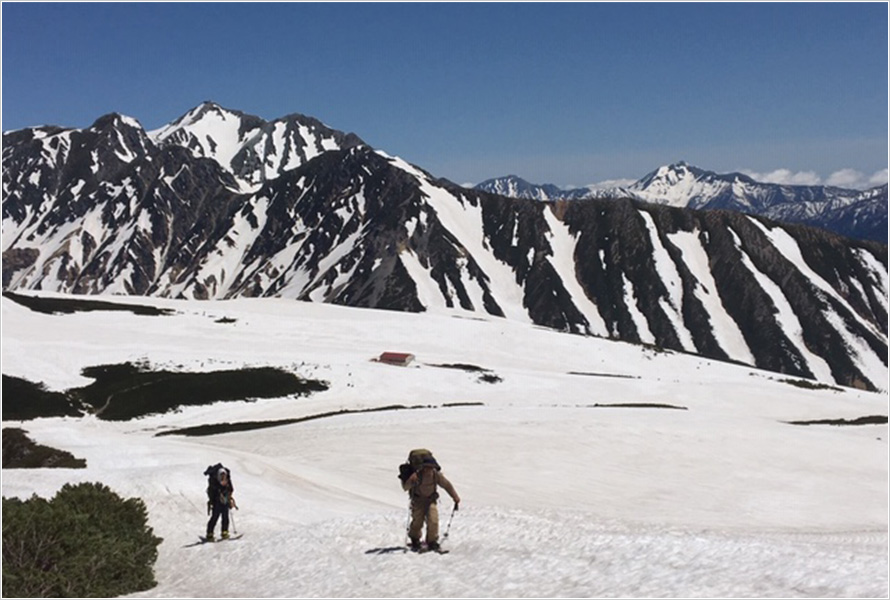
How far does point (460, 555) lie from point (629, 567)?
14.2 feet

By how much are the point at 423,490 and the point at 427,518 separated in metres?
0.92

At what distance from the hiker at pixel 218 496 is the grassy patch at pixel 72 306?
→ 9243 centimetres

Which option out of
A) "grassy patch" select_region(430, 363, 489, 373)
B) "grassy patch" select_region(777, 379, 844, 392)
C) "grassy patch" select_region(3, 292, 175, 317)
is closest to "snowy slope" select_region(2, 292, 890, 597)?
"grassy patch" select_region(430, 363, 489, 373)

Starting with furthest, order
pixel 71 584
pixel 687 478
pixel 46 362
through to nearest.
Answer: pixel 46 362, pixel 687 478, pixel 71 584

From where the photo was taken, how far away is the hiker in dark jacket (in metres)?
18.3

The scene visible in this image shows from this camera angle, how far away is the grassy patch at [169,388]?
6581 centimetres

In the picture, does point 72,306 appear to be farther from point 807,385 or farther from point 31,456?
point 807,385

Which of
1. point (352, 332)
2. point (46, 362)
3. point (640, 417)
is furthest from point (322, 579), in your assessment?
point (352, 332)

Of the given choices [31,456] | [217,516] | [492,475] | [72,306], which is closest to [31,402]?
[31,456]

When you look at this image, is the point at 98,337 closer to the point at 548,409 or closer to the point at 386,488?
the point at 548,409

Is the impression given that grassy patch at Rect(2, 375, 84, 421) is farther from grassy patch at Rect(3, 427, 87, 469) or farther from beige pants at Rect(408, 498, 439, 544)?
beige pants at Rect(408, 498, 439, 544)

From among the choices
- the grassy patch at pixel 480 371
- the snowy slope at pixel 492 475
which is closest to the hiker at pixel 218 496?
the snowy slope at pixel 492 475

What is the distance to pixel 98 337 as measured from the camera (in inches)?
3563

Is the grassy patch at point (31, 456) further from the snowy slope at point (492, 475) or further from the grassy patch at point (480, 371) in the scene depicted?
the grassy patch at point (480, 371)
